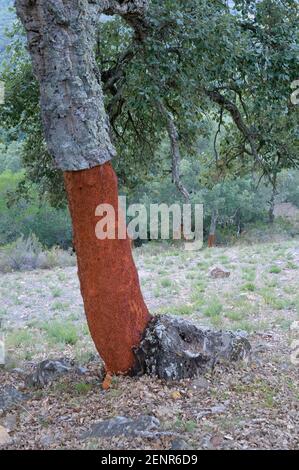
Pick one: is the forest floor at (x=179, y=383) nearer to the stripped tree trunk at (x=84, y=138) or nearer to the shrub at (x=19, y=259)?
the stripped tree trunk at (x=84, y=138)

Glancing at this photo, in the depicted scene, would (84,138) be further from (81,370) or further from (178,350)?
(81,370)

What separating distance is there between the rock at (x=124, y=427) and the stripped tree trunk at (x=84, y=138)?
0.68 metres

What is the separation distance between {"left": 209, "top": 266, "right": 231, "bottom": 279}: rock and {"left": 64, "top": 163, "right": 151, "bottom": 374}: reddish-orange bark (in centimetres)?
569

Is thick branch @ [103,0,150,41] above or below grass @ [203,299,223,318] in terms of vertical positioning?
above

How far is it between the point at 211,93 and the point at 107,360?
265cm

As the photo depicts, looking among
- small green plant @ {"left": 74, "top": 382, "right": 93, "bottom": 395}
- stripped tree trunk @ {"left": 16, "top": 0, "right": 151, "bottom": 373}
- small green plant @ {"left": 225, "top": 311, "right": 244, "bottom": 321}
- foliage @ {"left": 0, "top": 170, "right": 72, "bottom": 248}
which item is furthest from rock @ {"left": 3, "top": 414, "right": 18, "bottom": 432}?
foliage @ {"left": 0, "top": 170, "right": 72, "bottom": 248}

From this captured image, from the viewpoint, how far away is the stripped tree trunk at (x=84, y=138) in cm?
364

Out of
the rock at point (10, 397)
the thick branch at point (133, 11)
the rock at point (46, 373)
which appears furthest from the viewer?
the rock at point (46, 373)

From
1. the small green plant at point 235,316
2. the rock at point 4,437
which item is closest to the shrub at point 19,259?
the small green plant at point 235,316

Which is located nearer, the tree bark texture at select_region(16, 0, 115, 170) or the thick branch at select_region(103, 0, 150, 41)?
the tree bark texture at select_region(16, 0, 115, 170)

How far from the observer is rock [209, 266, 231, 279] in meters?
9.95

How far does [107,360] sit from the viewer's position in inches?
172

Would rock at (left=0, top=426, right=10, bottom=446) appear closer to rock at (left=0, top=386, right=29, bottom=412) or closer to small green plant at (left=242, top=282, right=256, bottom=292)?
rock at (left=0, top=386, right=29, bottom=412)
